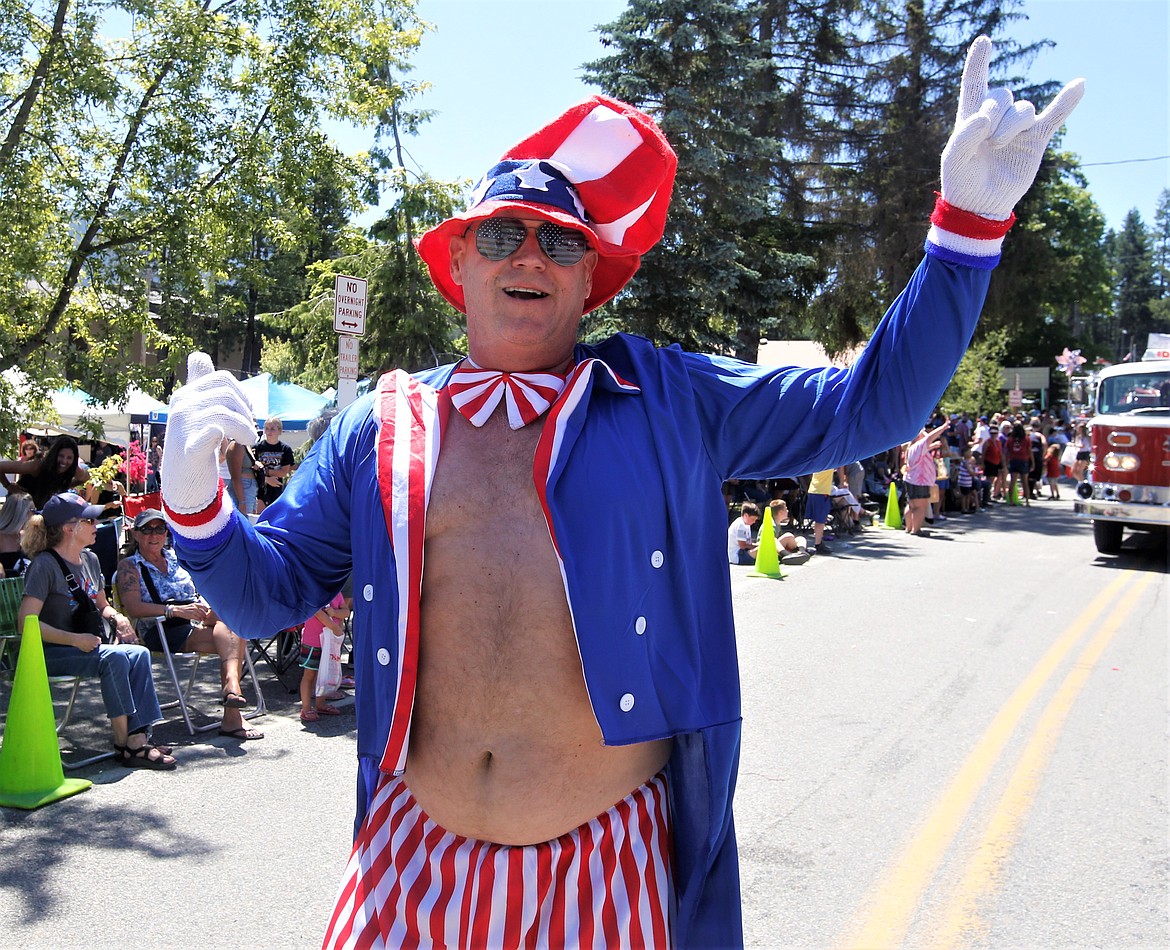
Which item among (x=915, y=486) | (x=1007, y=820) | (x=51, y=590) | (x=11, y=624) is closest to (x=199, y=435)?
(x=1007, y=820)

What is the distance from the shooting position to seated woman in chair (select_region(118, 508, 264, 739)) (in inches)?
268

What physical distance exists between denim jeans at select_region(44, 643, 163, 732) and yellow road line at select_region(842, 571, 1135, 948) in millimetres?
4038

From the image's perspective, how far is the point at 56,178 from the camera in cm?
796

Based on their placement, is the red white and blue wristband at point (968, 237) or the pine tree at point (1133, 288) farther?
the pine tree at point (1133, 288)

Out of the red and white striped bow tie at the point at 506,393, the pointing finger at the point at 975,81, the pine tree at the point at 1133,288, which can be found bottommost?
the red and white striped bow tie at the point at 506,393

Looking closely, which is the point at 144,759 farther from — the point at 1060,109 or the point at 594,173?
the point at 1060,109

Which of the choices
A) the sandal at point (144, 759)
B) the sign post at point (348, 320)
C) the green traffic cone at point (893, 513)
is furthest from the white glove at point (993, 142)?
the green traffic cone at point (893, 513)

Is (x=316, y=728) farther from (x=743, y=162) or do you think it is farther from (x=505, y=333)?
(x=743, y=162)

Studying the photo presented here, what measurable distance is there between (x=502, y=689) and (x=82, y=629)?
5166mm

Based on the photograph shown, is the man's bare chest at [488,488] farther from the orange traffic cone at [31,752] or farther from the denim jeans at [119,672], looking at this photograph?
the denim jeans at [119,672]

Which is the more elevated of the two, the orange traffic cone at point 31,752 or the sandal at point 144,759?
the orange traffic cone at point 31,752

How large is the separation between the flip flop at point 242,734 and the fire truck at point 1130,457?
11994 mm

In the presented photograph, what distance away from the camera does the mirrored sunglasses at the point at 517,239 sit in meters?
2.13

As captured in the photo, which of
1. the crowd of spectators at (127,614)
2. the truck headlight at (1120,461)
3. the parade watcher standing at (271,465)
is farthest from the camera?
the truck headlight at (1120,461)
